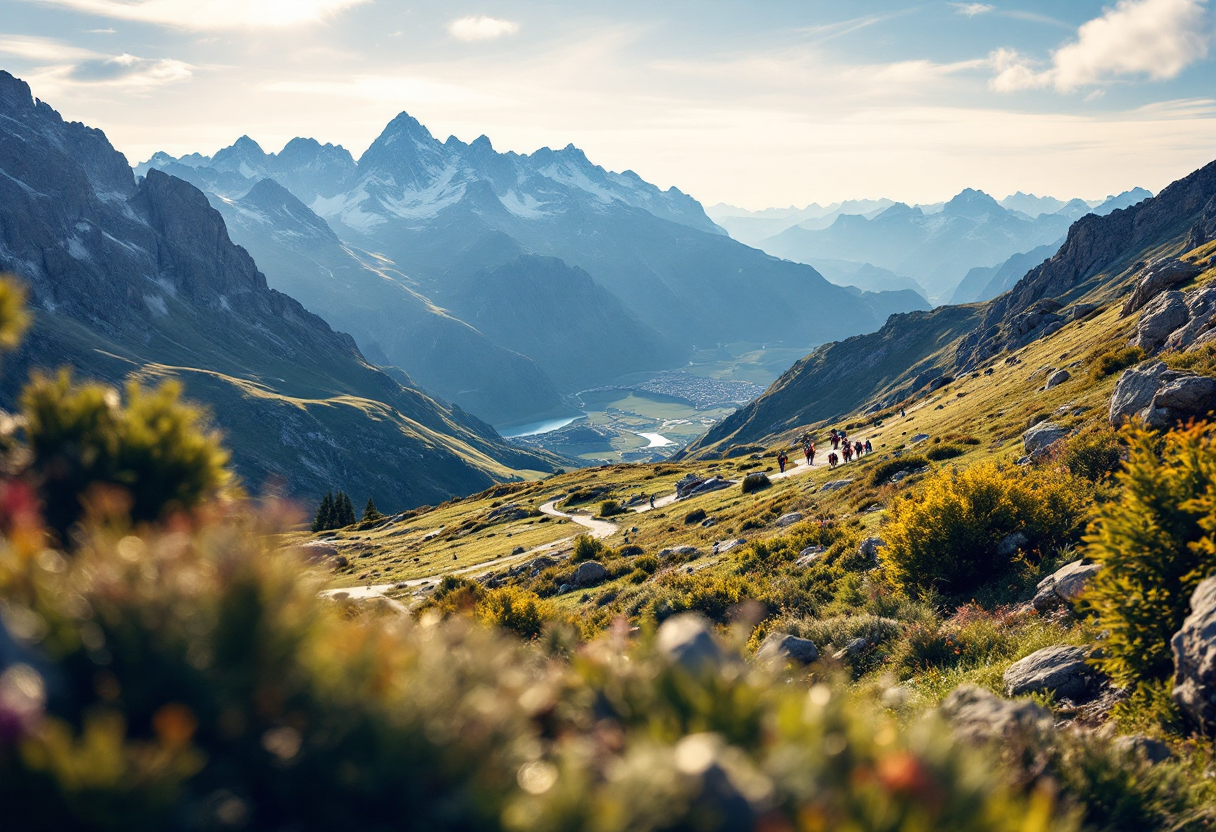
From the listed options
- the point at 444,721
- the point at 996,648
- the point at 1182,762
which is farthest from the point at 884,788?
the point at 996,648

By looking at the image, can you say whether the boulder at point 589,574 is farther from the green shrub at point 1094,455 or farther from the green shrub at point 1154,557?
the green shrub at point 1154,557

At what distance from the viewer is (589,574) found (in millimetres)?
32281

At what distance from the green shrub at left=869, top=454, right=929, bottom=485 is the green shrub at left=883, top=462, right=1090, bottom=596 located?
1574cm

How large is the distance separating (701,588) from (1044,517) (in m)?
9.27

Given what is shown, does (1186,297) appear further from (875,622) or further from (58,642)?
(58,642)

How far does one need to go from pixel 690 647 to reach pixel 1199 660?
23.0 ft

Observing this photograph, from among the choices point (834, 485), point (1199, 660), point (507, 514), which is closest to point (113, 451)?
point (1199, 660)

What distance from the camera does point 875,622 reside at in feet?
53.2

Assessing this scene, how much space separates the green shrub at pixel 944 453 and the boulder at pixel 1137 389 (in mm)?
12928

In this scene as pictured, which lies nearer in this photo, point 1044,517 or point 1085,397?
point 1044,517

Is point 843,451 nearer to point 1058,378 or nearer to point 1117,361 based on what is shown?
point 1058,378

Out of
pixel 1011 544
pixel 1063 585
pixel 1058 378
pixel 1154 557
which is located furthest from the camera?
pixel 1058 378

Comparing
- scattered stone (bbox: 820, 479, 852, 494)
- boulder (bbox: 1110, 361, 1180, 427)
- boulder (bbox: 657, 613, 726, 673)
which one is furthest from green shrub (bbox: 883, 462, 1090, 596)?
scattered stone (bbox: 820, 479, 852, 494)

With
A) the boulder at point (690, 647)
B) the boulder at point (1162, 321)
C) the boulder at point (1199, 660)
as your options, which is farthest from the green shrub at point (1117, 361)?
the boulder at point (690, 647)
